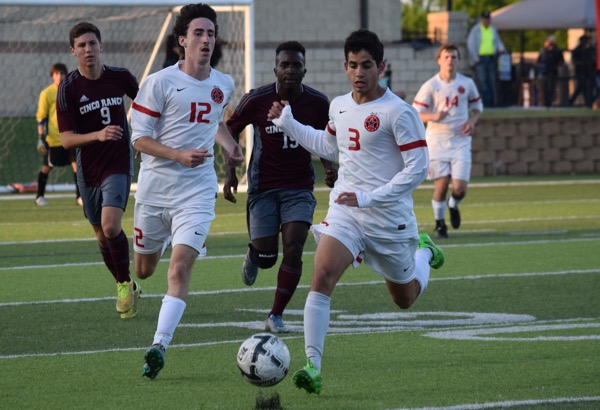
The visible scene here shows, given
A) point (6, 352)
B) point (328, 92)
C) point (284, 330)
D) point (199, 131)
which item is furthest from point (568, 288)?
point (328, 92)

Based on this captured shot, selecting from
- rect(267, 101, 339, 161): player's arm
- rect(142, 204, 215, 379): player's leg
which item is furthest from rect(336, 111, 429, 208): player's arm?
rect(142, 204, 215, 379): player's leg

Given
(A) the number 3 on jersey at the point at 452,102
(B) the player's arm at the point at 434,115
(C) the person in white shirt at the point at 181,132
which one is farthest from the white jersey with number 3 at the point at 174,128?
(A) the number 3 on jersey at the point at 452,102

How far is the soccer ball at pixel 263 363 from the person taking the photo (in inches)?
288

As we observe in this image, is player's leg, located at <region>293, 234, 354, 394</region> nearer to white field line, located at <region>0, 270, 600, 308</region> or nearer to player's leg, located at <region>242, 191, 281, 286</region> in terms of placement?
player's leg, located at <region>242, 191, 281, 286</region>

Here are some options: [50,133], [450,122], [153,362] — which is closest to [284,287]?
[153,362]

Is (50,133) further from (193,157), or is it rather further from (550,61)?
(550,61)

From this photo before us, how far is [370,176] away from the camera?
26.6 feet

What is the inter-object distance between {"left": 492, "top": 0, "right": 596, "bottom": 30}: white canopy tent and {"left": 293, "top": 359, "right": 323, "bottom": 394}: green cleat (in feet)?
86.7

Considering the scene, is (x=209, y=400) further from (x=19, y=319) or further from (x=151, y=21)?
(x=151, y=21)

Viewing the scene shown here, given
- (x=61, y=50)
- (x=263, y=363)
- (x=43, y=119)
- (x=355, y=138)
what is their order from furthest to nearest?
(x=61, y=50) < (x=43, y=119) < (x=355, y=138) < (x=263, y=363)

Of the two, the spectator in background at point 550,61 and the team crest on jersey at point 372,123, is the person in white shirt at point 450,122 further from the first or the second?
the spectator in background at point 550,61

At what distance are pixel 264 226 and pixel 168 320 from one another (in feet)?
8.35

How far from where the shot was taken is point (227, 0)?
22000 mm

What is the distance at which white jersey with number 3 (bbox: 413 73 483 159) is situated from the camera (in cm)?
1691
